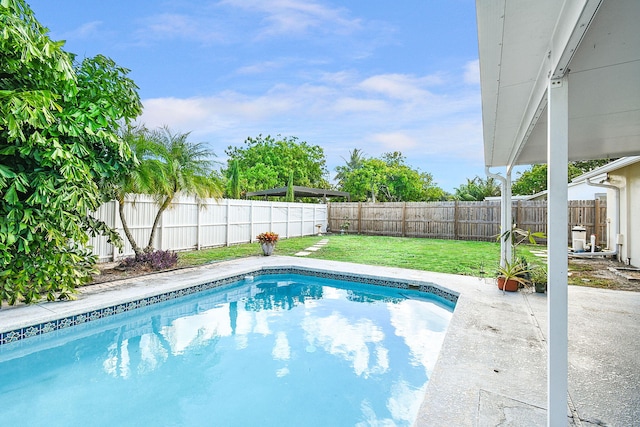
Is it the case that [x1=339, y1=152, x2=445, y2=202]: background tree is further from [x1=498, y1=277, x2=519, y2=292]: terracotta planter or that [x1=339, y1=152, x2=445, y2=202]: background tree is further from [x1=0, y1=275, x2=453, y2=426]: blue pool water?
[x1=0, y1=275, x2=453, y2=426]: blue pool water

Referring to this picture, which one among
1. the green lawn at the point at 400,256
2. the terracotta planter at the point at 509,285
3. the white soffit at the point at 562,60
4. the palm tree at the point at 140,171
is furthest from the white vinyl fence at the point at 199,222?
the white soffit at the point at 562,60

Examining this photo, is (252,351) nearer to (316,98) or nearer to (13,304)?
(13,304)

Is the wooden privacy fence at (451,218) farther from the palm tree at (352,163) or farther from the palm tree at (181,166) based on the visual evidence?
the palm tree at (352,163)

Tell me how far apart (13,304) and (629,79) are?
7.01 metres

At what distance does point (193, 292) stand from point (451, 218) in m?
12.3

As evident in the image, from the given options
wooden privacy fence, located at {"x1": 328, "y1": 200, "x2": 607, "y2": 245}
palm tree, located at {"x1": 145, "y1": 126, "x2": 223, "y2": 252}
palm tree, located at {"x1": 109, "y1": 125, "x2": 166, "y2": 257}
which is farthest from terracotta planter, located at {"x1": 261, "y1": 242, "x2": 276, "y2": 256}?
wooden privacy fence, located at {"x1": 328, "y1": 200, "x2": 607, "y2": 245}

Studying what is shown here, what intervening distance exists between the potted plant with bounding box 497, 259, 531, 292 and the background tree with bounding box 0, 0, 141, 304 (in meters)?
6.25

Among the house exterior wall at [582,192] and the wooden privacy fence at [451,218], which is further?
the house exterior wall at [582,192]

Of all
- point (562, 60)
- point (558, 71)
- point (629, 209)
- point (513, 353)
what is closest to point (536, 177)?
point (629, 209)

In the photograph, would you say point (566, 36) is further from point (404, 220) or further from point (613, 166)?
point (404, 220)

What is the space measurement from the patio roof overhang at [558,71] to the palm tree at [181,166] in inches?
250

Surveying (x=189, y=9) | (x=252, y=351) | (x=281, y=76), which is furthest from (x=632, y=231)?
(x=281, y=76)

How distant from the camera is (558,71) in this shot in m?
1.71

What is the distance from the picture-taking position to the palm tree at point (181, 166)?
7.07 metres
